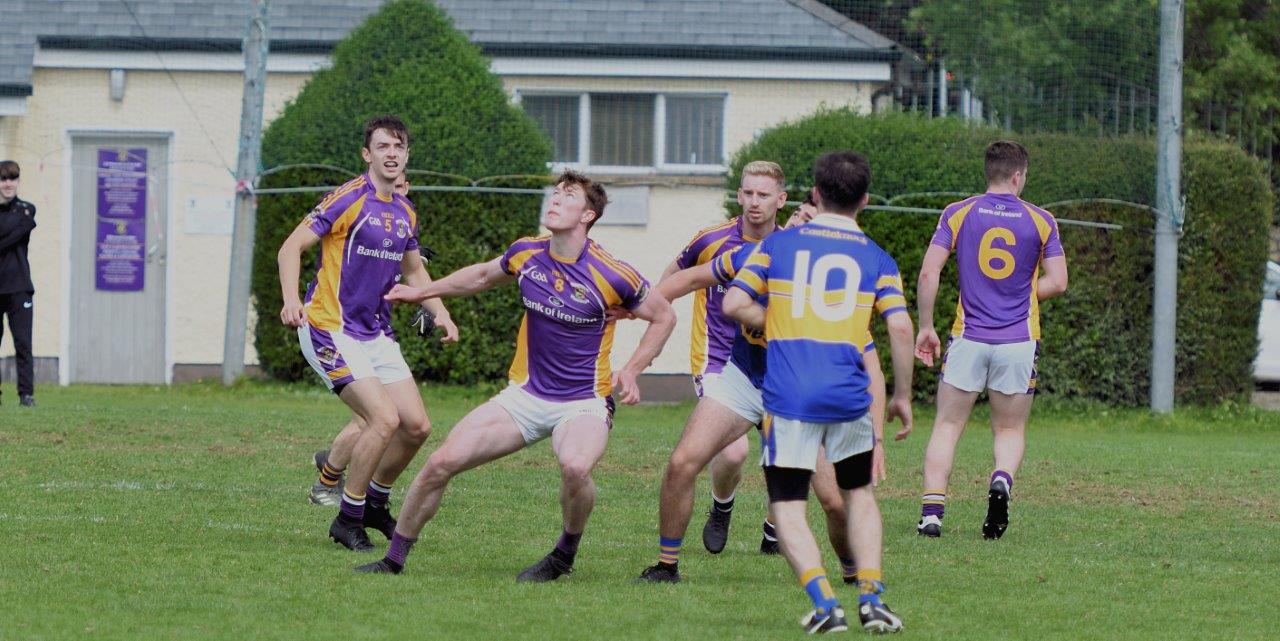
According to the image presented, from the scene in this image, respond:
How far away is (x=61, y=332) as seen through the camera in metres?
21.2

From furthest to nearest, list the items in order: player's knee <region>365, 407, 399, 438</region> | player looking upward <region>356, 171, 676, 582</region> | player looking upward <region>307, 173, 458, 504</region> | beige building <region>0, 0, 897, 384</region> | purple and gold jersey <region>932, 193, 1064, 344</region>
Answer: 1. beige building <region>0, 0, 897, 384</region>
2. purple and gold jersey <region>932, 193, 1064, 344</region>
3. player looking upward <region>307, 173, 458, 504</region>
4. player's knee <region>365, 407, 399, 438</region>
5. player looking upward <region>356, 171, 676, 582</region>

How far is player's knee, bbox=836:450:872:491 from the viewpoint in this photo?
6.93 meters

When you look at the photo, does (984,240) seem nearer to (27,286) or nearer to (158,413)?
(158,413)

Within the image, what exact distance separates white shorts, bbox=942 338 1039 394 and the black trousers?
30.2ft

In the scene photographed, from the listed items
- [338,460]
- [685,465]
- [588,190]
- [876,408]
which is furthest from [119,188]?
[876,408]

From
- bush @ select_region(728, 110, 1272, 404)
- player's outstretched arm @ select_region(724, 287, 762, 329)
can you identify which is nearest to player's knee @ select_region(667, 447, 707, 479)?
player's outstretched arm @ select_region(724, 287, 762, 329)

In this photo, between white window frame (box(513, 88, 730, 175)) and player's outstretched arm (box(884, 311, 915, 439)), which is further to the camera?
white window frame (box(513, 88, 730, 175))

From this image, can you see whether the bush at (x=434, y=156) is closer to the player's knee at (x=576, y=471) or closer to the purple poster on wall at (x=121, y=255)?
the purple poster on wall at (x=121, y=255)

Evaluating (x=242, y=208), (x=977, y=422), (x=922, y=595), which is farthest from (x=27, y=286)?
(x=922, y=595)

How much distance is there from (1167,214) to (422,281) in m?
10.7

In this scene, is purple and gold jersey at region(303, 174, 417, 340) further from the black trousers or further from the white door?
the white door

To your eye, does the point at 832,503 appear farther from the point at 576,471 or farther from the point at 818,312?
the point at 818,312

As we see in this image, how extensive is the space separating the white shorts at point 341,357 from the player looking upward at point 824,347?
9.54ft

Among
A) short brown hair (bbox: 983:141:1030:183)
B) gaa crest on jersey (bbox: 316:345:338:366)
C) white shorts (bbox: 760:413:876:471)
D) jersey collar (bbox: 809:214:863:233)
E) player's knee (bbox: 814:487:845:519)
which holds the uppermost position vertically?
short brown hair (bbox: 983:141:1030:183)
